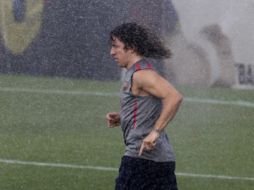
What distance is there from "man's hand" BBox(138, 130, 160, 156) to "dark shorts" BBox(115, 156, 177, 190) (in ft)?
0.59

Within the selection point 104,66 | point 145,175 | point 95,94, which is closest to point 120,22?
point 104,66

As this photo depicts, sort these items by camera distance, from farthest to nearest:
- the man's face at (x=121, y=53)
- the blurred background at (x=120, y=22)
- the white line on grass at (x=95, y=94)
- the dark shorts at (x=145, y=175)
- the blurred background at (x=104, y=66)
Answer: the blurred background at (x=120, y=22), the white line on grass at (x=95, y=94), the blurred background at (x=104, y=66), the man's face at (x=121, y=53), the dark shorts at (x=145, y=175)

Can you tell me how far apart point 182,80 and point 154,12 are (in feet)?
3.58

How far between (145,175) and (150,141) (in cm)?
29

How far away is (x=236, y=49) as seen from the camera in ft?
51.1

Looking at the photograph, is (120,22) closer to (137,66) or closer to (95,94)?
(95,94)

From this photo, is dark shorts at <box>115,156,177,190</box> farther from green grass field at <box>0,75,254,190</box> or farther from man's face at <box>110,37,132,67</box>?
green grass field at <box>0,75,254,190</box>

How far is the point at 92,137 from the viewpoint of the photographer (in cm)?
1078

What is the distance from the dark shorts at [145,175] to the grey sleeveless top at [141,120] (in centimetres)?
4

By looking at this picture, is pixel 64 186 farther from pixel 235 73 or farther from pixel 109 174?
pixel 235 73

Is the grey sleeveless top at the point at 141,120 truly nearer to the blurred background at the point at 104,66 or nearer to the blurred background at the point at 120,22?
the blurred background at the point at 104,66

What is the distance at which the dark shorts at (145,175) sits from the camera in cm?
621

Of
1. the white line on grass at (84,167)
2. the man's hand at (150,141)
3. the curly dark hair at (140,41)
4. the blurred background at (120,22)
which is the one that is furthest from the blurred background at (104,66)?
the man's hand at (150,141)

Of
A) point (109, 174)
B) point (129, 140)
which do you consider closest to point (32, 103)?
point (109, 174)
